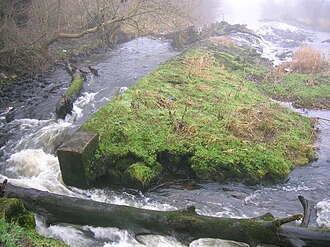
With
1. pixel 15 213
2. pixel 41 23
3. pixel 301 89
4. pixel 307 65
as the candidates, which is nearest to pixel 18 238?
pixel 15 213

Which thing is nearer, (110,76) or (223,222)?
(223,222)

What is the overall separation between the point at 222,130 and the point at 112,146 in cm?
305

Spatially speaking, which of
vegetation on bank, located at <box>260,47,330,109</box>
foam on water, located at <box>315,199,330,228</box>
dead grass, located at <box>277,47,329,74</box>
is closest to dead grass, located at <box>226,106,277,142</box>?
foam on water, located at <box>315,199,330,228</box>

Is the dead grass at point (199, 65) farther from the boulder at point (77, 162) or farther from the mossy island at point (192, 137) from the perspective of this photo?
the boulder at point (77, 162)

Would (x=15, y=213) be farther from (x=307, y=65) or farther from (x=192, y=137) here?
(x=307, y=65)

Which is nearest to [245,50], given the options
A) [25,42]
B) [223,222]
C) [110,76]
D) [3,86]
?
[110,76]

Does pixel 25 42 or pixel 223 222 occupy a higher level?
pixel 25 42

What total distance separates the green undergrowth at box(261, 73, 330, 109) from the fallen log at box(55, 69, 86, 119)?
812 centimetres

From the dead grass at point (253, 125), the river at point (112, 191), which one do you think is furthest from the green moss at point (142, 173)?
the dead grass at point (253, 125)

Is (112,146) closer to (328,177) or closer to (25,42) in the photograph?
(328,177)

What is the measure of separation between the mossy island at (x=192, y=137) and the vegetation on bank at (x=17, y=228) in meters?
2.17

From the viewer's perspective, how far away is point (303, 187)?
7441 mm

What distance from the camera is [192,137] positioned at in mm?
8336

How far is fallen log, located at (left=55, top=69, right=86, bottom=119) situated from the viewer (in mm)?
10500
